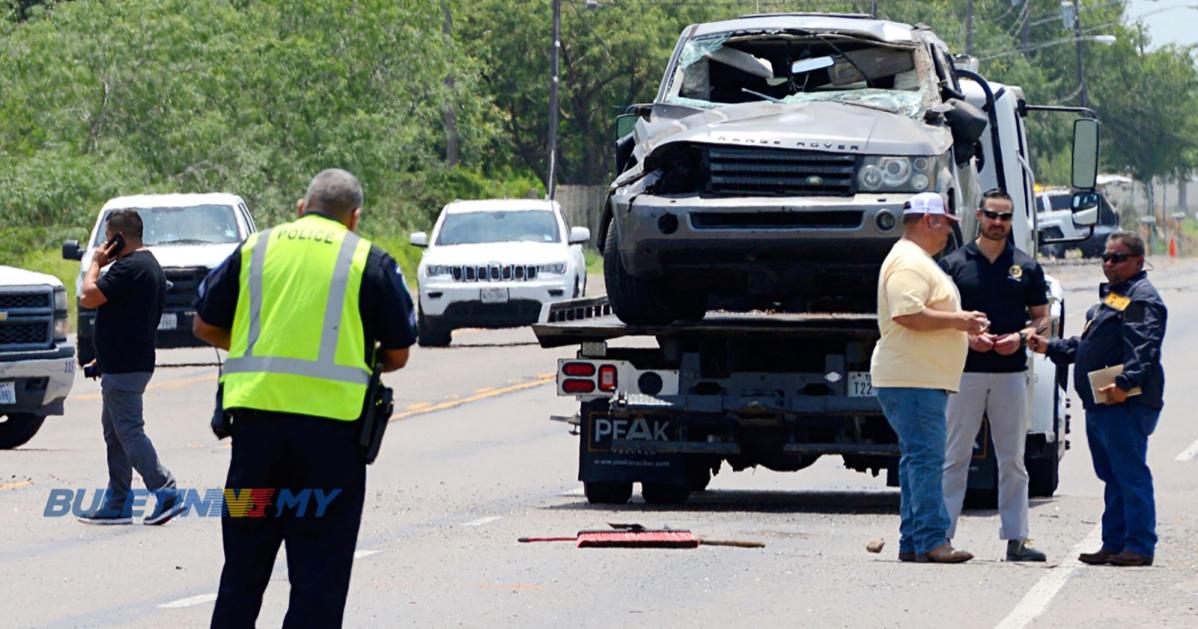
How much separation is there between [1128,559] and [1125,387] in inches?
33.1

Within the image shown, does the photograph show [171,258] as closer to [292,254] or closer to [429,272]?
[429,272]

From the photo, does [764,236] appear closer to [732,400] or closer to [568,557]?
[732,400]

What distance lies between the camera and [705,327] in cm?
1431

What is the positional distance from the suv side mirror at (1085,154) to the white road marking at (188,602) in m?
7.71

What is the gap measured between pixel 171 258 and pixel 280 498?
20.1 metres

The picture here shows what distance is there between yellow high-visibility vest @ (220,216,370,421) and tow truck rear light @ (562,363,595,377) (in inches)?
267

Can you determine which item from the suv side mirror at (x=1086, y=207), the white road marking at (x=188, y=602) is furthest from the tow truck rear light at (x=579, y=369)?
the white road marking at (x=188, y=602)

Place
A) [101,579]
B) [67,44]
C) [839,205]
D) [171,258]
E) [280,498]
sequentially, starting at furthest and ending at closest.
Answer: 1. [67,44]
2. [171,258]
3. [839,205]
4. [101,579]
5. [280,498]

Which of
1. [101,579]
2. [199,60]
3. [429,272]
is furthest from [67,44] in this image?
[101,579]

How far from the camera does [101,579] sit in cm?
1147

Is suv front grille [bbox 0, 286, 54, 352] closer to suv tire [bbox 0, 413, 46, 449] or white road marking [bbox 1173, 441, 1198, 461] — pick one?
suv tire [bbox 0, 413, 46, 449]

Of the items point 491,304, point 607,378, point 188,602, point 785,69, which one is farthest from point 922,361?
point 491,304

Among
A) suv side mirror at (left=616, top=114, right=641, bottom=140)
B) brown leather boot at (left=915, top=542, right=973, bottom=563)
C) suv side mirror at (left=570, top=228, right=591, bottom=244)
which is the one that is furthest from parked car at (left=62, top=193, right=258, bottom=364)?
brown leather boot at (left=915, top=542, right=973, bottom=563)

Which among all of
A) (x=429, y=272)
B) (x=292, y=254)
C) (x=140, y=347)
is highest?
(x=292, y=254)
